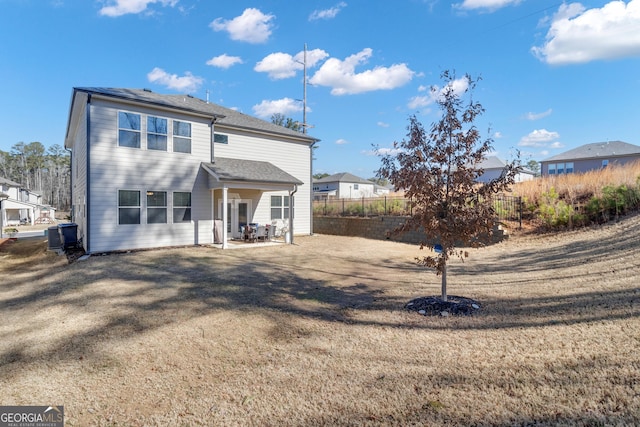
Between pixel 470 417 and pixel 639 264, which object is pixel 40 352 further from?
pixel 639 264

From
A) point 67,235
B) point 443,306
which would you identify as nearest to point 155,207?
point 67,235

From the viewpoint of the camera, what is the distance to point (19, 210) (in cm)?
4272

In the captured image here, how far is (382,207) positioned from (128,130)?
13374mm

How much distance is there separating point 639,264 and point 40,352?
9.93m

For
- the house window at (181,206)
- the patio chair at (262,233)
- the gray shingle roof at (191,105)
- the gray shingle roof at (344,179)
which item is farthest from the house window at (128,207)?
the gray shingle roof at (344,179)

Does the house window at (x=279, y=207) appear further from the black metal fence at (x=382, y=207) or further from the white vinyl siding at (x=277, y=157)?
the black metal fence at (x=382, y=207)

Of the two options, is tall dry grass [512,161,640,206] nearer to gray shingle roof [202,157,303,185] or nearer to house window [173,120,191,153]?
gray shingle roof [202,157,303,185]

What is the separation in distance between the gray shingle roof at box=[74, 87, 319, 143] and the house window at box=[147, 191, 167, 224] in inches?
132

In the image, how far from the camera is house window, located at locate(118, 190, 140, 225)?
12367 millimetres

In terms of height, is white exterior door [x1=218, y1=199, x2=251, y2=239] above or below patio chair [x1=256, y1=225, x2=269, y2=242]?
above

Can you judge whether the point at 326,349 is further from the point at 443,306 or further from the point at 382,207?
the point at 382,207

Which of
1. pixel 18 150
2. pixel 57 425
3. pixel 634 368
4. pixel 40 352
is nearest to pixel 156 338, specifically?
pixel 40 352

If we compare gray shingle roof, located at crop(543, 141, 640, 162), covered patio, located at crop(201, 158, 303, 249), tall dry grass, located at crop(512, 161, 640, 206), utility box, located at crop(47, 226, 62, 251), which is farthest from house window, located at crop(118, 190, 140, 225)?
gray shingle roof, located at crop(543, 141, 640, 162)

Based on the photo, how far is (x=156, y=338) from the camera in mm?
4723
